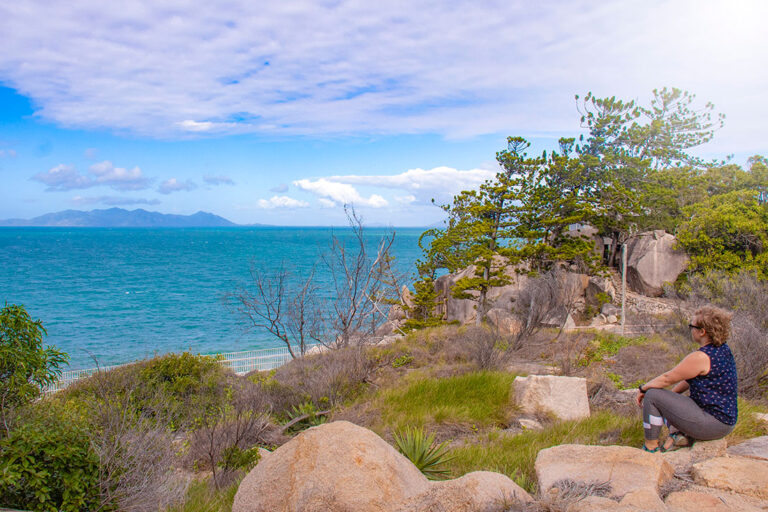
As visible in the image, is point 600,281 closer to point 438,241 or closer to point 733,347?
point 438,241

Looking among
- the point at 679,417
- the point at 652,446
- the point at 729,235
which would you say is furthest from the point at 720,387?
the point at 729,235

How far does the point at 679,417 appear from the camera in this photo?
4520mm

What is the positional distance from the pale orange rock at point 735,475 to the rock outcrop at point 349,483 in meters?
1.42

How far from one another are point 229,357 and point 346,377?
12.8 m

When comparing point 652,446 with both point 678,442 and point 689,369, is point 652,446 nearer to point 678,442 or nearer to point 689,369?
point 678,442

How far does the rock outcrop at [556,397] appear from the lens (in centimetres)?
725

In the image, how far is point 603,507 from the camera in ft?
9.27


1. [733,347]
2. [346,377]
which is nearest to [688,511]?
[733,347]

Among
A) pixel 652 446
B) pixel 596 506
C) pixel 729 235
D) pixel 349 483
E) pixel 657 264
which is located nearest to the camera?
pixel 596 506

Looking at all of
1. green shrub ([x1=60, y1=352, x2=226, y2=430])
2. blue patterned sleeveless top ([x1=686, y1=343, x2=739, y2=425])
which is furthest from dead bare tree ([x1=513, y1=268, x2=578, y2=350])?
blue patterned sleeveless top ([x1=686, y1=343, x2=739, y2=425])

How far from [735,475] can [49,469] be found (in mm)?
5181

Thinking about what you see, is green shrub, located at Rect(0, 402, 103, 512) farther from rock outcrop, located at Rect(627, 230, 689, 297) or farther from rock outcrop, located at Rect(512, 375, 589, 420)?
rock outcrop, located at Rect(627, 230, 689, 297)

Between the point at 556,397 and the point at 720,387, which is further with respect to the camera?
the point at 556,397

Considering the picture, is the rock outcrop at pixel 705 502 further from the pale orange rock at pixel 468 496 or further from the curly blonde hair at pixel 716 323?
the curly blonde hair at pixel 716 323
